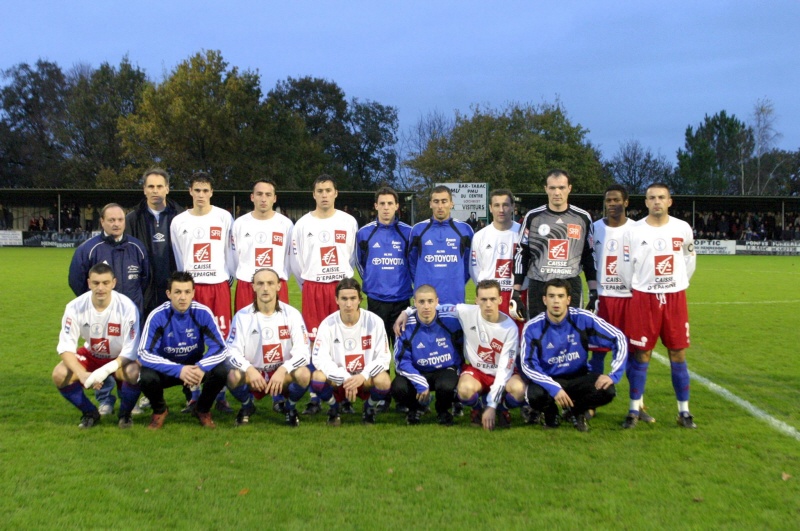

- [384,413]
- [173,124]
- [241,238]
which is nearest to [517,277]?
[384,413]

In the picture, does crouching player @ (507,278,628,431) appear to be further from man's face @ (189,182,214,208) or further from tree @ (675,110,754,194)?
tree @ (675,110,754,194)

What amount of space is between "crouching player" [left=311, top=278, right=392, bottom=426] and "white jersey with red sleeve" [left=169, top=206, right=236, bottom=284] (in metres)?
1.21

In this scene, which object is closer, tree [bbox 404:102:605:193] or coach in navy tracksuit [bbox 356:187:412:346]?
coach in navy tracksuit [bbox 356:187:412:346]

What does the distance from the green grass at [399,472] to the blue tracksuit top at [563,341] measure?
478 millimetres

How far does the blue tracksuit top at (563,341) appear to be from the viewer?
4910mm

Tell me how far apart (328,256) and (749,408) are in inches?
147

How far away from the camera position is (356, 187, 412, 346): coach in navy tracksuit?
19.2ft

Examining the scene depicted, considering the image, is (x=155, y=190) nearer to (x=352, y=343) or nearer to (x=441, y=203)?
(x=352, y=343)

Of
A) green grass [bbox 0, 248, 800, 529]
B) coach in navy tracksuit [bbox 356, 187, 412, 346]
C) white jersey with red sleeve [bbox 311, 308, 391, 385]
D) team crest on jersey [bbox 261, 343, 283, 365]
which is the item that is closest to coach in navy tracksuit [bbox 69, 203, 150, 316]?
green grass [bbox 0, 248, 800, 529]

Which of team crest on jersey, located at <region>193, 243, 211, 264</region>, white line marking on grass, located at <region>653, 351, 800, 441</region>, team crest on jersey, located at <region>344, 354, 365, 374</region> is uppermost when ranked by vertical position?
team crest on jersey, located at <region>193, 243, 211, 264</region>

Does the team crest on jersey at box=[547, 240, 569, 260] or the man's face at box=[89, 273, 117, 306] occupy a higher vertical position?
the team crest on jersey at box=[547, 240, 569, 260]

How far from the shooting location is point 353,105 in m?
62.9

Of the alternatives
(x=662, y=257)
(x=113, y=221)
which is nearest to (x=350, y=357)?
(x=113, y=221)

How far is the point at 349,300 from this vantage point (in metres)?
5.07
